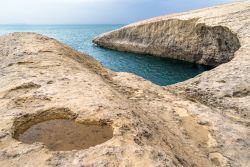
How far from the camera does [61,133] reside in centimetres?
865

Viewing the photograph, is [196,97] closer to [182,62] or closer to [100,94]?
[100,94]

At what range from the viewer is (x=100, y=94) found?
10.6 meters

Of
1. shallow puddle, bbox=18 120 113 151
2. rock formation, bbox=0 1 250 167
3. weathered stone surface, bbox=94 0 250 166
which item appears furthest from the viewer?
weathered stone surface, bbox=94 0 250 166

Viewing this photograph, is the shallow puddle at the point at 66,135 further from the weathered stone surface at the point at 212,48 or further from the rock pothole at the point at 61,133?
the weathered stone surface at the point at 212,48

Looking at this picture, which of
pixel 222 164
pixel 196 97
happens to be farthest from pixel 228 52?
pixel 222 164

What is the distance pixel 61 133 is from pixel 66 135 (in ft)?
0.65

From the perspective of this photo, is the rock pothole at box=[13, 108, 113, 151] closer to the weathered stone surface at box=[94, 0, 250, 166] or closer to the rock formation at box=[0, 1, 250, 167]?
the rock formation at box=[0, 1, 250, 167]

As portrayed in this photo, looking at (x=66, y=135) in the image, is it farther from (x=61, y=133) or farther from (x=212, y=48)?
(x=212, y=48)

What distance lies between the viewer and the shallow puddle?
8.09 m

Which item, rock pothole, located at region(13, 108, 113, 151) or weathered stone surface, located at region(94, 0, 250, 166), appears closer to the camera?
rock pothole, located at region(13, 108, 113, 151)

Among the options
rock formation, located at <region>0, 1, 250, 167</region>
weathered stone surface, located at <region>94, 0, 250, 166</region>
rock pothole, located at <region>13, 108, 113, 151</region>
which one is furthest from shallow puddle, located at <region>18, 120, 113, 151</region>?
Result: weathered stone surface, located at <region>94, 0, 250, 166</region>

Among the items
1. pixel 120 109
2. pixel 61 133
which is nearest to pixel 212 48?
pixel 120 109

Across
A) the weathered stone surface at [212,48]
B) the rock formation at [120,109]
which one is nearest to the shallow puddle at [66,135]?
the rock formation at [120,109]

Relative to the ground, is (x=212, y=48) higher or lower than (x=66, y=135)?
lower
